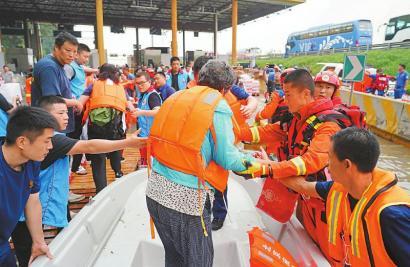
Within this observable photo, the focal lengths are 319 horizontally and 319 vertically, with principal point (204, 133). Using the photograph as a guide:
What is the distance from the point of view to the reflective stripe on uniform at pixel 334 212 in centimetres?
147

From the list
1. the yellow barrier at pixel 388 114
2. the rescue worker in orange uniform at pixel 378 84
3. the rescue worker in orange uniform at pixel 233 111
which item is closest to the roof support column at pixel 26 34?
the rescue worker in orange uniform at pixel 378 84

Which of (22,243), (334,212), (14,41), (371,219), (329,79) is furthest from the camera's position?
(14,41)

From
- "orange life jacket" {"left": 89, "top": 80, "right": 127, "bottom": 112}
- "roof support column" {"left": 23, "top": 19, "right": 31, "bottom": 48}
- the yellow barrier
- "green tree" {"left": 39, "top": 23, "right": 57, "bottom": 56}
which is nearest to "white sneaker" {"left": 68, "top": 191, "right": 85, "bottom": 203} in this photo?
"orange life jacket" {"left": 89, "top": 80, "right": 127, "bottom": 112}

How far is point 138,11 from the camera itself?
25.9 m

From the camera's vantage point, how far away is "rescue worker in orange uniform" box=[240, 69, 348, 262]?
1.88 m

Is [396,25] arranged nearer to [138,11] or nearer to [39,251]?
[138,11]

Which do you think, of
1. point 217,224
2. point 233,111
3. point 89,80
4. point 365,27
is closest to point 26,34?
point 365,27

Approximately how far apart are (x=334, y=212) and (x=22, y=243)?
186cm

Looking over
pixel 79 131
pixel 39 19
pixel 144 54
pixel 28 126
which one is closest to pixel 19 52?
pixel 39 19

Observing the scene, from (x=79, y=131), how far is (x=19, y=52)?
83.8 feet

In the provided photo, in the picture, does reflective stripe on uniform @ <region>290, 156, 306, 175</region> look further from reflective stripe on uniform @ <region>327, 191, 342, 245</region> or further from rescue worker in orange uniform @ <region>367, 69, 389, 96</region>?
rescue worker in orange uniform @ <region>367, 69, 389, 96</region>

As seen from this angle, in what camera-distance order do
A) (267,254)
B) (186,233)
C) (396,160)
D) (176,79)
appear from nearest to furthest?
(186,233)
(267,254)
(396,160)
(176,79)

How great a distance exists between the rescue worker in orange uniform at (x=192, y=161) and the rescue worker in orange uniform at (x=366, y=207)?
51 cm

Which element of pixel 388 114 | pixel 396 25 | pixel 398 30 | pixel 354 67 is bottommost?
pixel 388 114
